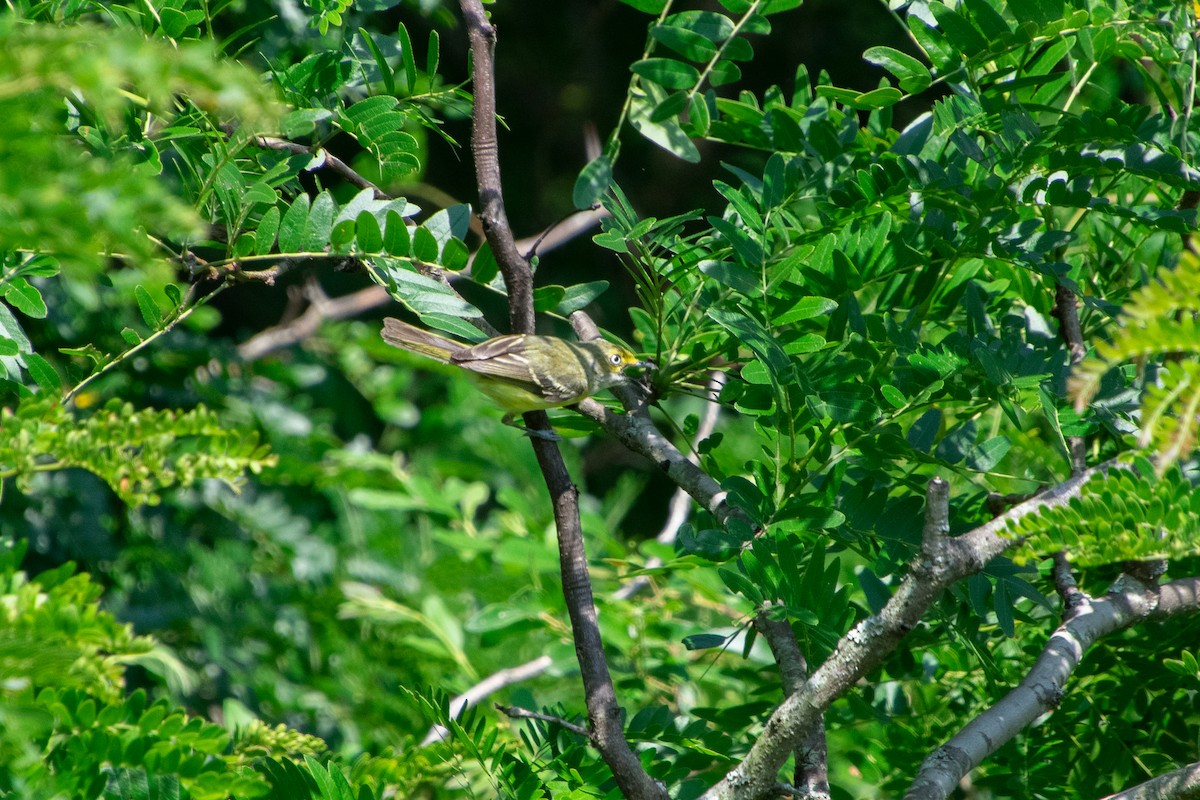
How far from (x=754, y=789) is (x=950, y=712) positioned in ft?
2.60

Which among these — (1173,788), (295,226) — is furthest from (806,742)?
(295,226)

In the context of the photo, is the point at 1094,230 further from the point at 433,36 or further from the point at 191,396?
the point at 191,396

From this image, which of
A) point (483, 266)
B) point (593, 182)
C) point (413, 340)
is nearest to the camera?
point (593, 182)

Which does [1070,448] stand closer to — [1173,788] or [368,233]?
[1173,788]

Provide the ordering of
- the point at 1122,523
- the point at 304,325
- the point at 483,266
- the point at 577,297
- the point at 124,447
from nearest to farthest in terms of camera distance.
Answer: the point at 1122,523, the point at 124,447, the point at 483,266, the point at 577,297, the point at 304,325

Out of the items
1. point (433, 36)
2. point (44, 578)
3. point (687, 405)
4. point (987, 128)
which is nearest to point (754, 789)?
point (44, 578)

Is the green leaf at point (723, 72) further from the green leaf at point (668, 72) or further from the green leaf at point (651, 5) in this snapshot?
the green leaf at point (651, 5)

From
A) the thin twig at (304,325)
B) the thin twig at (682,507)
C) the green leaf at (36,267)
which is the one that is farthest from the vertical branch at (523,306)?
the thin twig at (304,325)

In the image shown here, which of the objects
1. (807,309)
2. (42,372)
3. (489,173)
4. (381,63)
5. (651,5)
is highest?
(651,5)

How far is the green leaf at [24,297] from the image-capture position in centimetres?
145

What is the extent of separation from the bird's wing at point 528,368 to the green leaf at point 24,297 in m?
1.04

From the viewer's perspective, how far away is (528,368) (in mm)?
2605

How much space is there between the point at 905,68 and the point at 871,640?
967mm

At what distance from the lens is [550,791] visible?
1.48m
